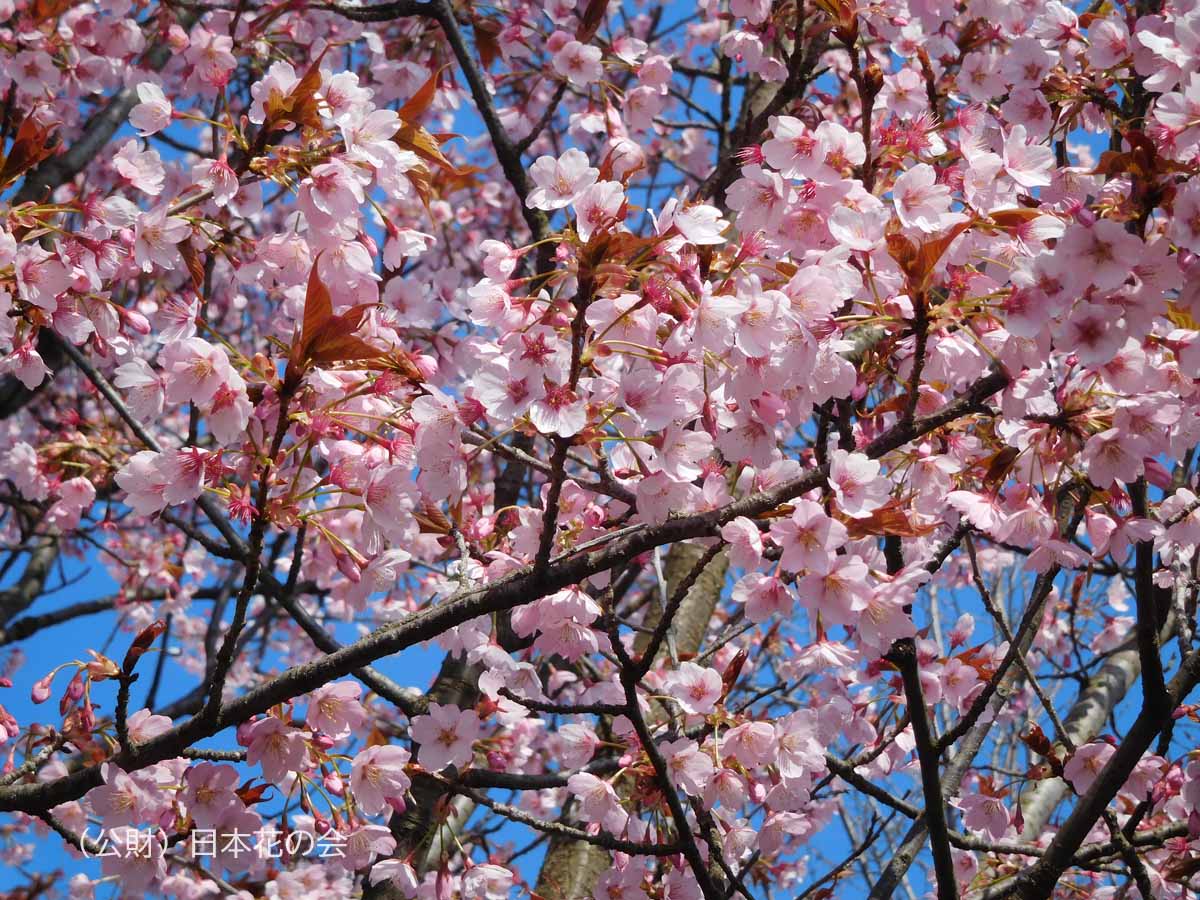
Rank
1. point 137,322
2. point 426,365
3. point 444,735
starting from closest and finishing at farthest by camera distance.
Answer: point 426,365, point 444,735, point 137,322

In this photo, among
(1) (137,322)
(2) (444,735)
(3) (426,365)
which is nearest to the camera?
(3) (426,365)

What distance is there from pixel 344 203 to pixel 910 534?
3.97ft

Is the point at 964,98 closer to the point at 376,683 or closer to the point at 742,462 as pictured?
the point at 742,462

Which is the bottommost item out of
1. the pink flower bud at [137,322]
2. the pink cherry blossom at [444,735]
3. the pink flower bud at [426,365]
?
the pink cherry blossom at [444,735]

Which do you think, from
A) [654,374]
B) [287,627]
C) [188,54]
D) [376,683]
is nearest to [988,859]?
[376,683]

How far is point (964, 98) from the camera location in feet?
12.0

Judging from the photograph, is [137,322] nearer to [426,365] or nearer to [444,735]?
[426,365]

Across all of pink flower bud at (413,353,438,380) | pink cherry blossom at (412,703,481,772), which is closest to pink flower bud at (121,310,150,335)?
pink flower bud at (413,353,438,380)

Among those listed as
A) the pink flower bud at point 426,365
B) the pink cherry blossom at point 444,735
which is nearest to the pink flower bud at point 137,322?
the pink flower bud at point 426,365

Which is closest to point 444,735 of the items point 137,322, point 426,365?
point 426,365

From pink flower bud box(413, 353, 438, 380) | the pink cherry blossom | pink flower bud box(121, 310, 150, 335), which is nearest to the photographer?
pink flower bud box(413, 353, 438, 380)

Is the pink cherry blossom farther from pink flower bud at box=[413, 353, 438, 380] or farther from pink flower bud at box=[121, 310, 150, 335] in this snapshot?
pink flower bud at box=[121, 310, 150, 335]

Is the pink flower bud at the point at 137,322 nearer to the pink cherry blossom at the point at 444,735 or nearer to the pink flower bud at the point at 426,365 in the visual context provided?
the pink flower bud at the point at 426,365

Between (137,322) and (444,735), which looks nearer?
(444,735)
